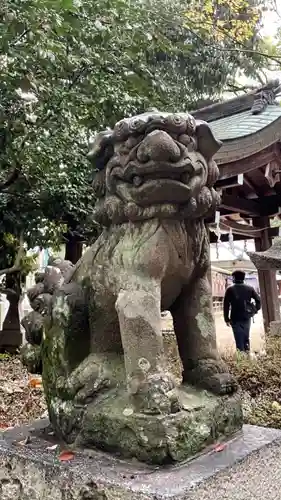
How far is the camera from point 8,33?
3.53 meters

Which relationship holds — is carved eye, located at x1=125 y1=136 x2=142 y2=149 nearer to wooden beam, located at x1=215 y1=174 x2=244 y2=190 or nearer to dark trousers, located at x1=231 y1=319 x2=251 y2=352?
wooden beam, located at x1=215 y1=174 x2=244 y2=190

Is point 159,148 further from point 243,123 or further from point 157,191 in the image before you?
point 243,123

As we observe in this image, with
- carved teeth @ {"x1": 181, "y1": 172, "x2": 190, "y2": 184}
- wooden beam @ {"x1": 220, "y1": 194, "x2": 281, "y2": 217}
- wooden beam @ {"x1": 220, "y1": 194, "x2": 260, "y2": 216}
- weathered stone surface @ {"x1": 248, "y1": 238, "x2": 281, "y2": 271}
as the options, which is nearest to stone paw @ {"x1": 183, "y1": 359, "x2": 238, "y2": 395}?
carved teeth @ {"x1": 181, "y1": 172, "x2": 190, "y2": 184}

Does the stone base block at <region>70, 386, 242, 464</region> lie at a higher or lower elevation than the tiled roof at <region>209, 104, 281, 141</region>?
lower

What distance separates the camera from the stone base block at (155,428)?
143 centimetres

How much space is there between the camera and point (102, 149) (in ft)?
5.74

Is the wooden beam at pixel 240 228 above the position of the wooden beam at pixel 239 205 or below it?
below

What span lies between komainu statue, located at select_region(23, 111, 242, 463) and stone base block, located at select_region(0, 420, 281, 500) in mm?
49

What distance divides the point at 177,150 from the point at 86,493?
1.09 meters

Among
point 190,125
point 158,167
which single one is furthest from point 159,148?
point 190,125

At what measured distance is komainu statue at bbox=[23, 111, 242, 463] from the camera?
1501mm

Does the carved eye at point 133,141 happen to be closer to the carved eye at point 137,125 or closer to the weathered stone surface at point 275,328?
the carved eye at point 137,125

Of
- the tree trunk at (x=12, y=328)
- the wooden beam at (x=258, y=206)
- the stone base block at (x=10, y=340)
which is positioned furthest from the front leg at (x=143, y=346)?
the stone base block at (x=10, y=340)

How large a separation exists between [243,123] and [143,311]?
18.3 feet
